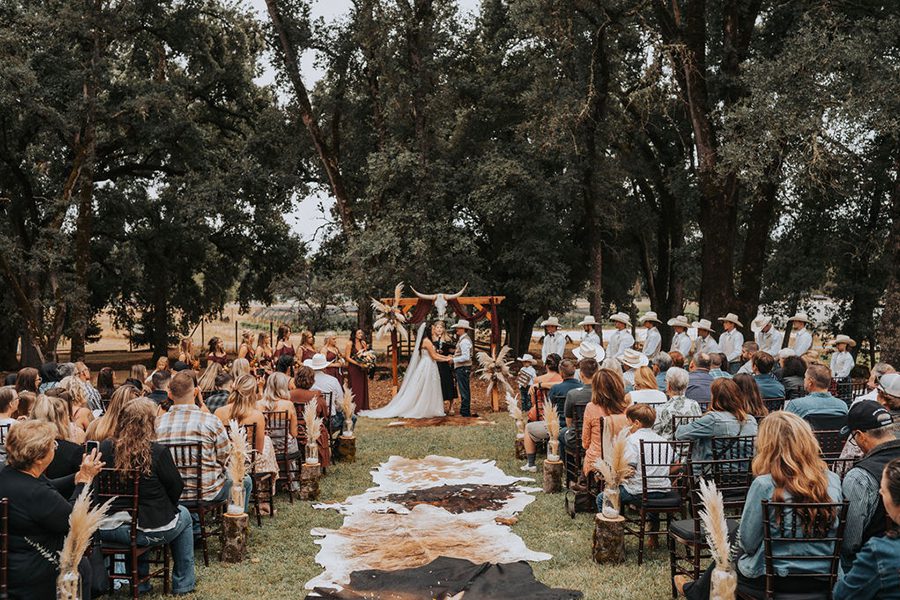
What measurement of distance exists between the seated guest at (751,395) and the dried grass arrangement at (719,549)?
2377 millimetres

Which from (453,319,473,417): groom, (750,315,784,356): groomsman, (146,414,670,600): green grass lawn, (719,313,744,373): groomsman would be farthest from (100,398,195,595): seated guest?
(750,315,784,356): groomsman

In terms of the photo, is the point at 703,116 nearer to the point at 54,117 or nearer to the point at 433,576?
the point at 433,576

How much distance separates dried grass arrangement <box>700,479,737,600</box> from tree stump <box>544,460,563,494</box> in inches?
176

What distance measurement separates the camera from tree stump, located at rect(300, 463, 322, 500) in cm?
877

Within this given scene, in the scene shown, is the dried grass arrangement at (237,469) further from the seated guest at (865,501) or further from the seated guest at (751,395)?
the seated guest at (865,501)

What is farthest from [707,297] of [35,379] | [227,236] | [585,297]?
[227,236]

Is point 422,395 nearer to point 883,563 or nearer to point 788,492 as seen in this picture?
point 788,492

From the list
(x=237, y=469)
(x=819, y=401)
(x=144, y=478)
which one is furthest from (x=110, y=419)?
(x=819, y=401)

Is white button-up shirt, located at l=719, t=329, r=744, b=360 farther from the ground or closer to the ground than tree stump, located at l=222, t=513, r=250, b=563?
farther from the ground

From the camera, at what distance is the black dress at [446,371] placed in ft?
52.6

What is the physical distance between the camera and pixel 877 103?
13227 mm

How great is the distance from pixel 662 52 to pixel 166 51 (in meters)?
16.7

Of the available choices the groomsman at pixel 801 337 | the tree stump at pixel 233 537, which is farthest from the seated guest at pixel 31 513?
the groomsman at pixel 801 337

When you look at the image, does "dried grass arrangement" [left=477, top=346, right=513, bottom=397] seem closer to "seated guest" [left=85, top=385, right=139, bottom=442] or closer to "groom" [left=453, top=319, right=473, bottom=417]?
"groom" [left=453, top=319, right=473, bottom=417]
